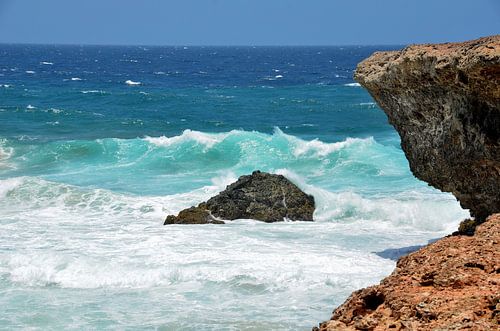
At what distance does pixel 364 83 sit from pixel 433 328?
32.4ft

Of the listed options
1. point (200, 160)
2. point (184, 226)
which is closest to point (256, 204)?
point (184, 226)

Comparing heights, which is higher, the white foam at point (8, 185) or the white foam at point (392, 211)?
the white foam at point (8, 185)

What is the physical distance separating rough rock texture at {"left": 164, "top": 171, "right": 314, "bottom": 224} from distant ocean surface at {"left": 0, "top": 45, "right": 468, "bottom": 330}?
611 millimetres

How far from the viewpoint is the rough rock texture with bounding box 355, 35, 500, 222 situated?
10.6 meters

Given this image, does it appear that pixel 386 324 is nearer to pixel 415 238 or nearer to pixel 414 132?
pixel 414 132

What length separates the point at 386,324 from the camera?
421 centimetres

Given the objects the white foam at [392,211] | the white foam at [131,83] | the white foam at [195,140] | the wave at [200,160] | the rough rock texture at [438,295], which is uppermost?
the white foam at [131,83]

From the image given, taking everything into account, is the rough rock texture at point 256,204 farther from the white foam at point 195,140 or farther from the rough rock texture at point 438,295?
the rough rock texture at point 438,295

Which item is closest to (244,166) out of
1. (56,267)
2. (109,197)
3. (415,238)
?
(109,197)

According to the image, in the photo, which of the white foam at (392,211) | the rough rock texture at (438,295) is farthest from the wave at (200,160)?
the rough rock texture at (438,295)

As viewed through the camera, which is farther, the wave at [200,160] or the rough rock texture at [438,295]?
the wave at [200,160]

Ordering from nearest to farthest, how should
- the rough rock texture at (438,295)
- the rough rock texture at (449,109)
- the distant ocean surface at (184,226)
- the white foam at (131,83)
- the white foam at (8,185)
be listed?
the rough rock texture at (438,295)
the rough rock texture at (449,109)
the distant ocean surface at (184,226)
the white foam at (8,185)
the white foam at (131,83)

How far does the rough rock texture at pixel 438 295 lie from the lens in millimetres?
3977

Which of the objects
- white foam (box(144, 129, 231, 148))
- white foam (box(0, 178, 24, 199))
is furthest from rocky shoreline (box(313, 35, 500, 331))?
white foam (box(144, 129, 231, 148))
